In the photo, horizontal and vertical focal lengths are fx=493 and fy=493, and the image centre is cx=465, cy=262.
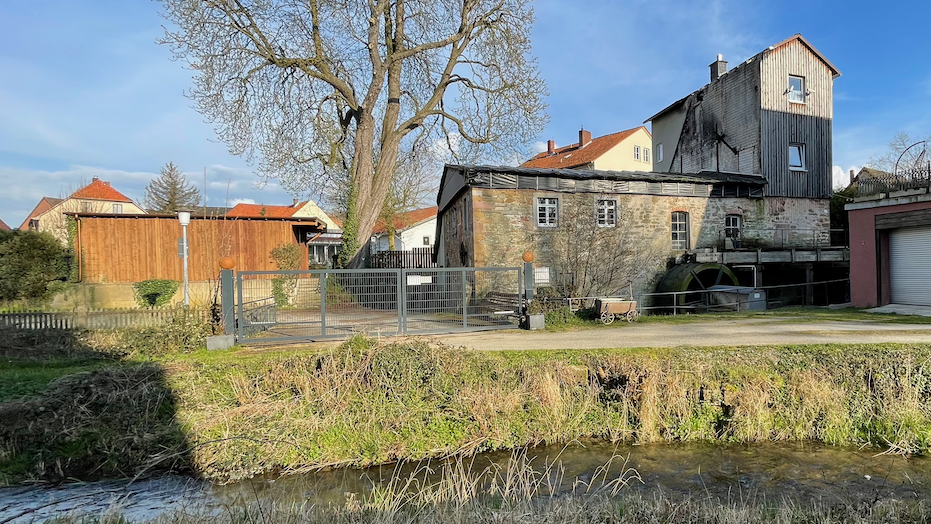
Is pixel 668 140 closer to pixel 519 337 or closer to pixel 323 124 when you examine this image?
pixel 323 124

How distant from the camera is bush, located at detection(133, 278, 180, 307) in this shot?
15453mm

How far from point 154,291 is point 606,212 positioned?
15.3m

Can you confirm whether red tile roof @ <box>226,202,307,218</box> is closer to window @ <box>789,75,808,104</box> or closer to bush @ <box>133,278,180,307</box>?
bush @ <box>133,278,180,307</box>

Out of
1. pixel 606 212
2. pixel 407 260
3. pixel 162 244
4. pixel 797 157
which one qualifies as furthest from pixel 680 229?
pixel 162 244

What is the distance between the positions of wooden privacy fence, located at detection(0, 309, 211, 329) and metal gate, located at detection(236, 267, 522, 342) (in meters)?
1.28

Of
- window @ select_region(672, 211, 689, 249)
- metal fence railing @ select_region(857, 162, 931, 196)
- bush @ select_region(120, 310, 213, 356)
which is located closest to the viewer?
bush @ select_region(120, 310, 213, 356)

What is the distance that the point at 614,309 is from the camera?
12234 millimetres

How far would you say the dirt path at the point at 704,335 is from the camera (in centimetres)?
898

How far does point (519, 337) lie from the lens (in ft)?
33.3

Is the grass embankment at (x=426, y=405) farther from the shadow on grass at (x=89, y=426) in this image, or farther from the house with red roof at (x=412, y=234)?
the house with red roof at (x=412, y=234)

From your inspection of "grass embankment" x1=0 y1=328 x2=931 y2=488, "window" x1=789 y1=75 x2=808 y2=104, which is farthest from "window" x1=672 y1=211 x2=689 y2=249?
"grass embankment" x1=0 y1=328 x2=931 y2=488

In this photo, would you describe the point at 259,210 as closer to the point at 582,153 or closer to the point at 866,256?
the point at 582,153

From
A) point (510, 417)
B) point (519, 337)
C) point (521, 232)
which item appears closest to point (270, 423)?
point (510, 417)

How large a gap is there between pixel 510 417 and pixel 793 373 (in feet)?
14.3
